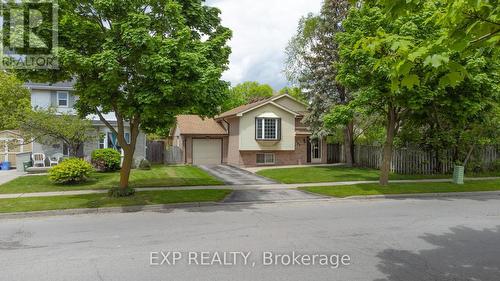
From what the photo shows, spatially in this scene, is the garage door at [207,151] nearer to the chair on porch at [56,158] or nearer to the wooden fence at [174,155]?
the wooden fence at [174,155]

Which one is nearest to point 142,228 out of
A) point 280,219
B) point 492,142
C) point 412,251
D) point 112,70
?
point 280,219

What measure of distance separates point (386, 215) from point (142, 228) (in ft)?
23.5

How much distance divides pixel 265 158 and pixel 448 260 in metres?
23.1

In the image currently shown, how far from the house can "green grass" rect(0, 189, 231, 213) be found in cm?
1364

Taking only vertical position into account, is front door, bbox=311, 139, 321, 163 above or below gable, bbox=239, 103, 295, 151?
below

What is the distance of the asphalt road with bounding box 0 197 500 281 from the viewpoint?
6.00 meters

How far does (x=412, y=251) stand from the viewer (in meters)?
7.20

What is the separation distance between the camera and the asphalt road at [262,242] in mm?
6004

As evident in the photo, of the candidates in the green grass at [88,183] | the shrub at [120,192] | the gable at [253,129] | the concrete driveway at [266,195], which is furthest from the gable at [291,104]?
the shrub at [120,192]

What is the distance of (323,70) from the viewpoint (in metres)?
26.8

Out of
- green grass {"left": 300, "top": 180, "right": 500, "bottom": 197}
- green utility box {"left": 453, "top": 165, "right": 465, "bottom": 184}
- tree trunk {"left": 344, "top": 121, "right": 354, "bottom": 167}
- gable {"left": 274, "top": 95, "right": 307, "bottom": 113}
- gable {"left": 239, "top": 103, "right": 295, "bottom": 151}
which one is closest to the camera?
green grass {"left": 300, "top": 180, "right": 500, "bottom": 197}

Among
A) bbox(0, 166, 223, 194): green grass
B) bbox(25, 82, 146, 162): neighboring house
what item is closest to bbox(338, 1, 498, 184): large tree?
bbox(0, 166, 223, 194): green grass

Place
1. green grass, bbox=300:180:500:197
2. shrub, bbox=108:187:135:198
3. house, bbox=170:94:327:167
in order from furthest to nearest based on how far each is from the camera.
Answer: house, bbox=170:94:327:167 < green grass, bbox=300:180:500:197 < shrub, bbox=108:187:135:198

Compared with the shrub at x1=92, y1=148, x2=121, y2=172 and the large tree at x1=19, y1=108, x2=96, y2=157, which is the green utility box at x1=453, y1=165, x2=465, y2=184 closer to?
the shrub at x1=92, y1=148, x2=121, y2=172
